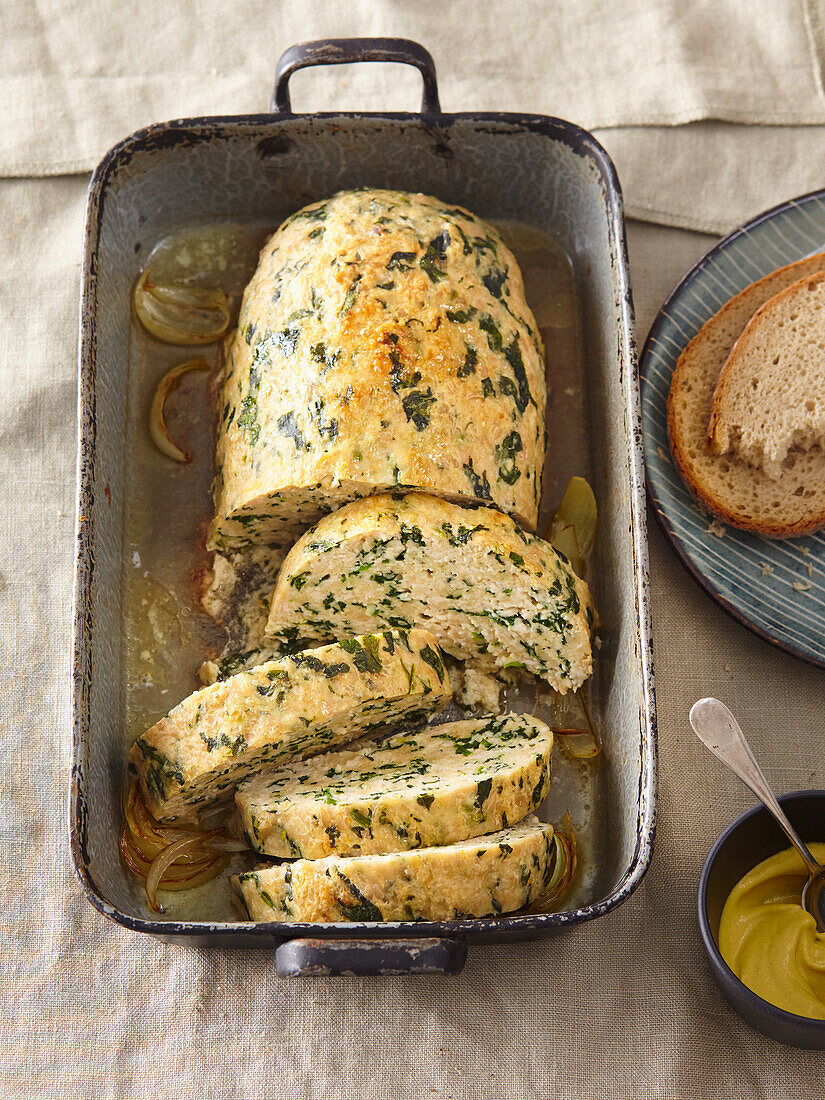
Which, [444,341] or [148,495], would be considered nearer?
[444,341]

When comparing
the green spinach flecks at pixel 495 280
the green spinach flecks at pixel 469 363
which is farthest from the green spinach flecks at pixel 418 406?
the green spinach flecks at pixel 495 280

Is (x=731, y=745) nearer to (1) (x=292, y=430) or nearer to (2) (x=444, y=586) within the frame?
(2) (x=444, y=586)

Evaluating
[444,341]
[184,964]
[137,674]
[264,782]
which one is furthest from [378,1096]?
[444,341]

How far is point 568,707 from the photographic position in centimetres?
313

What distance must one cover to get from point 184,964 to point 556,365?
2.10 m

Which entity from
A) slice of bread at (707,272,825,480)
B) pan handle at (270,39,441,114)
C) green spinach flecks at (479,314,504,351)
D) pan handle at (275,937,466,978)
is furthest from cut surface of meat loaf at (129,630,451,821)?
pan handle at (270,39,441,114)

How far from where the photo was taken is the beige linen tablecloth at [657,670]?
3.00 meters

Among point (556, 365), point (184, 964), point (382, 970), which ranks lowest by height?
point (184, 964)

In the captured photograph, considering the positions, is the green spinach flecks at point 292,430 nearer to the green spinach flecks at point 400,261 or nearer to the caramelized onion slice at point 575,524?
the green spinach flecks at point 400,261

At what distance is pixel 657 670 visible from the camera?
10.8 feet

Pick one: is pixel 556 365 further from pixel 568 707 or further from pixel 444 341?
pixel 568 707

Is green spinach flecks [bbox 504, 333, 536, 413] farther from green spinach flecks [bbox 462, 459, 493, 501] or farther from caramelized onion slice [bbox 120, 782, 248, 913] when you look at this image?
caramelized onion slice [bbox 120, 782, 248, 913]

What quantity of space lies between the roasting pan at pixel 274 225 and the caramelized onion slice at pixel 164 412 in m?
0.10

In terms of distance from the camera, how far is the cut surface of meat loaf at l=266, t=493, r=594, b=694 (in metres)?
2.83
